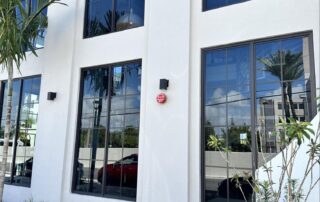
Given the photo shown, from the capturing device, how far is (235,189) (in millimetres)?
4848

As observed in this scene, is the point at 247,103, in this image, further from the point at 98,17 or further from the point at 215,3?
the point at 98,17

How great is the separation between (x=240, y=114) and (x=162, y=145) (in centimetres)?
143

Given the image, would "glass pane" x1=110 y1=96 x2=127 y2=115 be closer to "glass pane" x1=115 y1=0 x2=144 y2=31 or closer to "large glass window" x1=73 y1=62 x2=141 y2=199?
"large glass window" x1=73 y1=62 x2=141 y2=199

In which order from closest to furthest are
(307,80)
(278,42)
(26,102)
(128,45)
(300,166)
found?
(300,166) → (307,80) → (278,42) → (128,45) → (26,102)

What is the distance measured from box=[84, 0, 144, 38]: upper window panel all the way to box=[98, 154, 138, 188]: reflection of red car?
2759 mm

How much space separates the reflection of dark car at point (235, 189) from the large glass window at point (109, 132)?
5.49 feet

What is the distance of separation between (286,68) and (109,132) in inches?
139

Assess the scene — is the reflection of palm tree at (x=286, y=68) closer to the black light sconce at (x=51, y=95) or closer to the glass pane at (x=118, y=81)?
the glass pane at (x=118, y=81)

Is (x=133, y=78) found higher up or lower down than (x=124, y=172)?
higher up

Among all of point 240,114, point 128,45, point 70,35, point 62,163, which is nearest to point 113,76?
point 128,45

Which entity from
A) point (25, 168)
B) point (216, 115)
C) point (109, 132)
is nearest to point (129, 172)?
point (109, 132)

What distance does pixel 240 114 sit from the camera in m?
4.98

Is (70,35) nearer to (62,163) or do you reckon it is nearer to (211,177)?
(62,163)

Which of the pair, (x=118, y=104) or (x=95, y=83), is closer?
(x=118, y=104)
